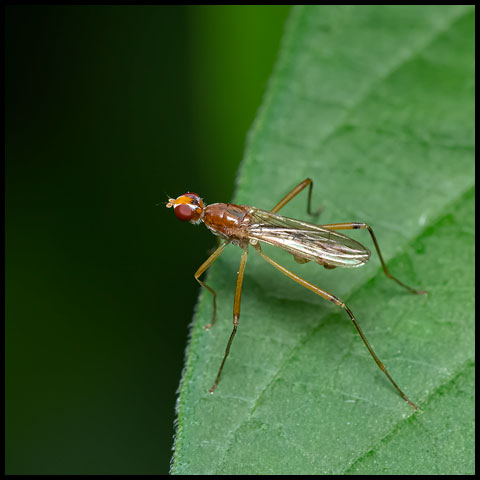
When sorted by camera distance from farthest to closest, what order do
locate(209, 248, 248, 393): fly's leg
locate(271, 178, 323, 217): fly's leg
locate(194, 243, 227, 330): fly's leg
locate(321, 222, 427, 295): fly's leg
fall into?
locate(271, 178, 323, 217): fly's leg → locate(321, 222, 427, 295): fly's leg → locate(194, 243, 227, 330): fly's leg → locate(209, 248, 248, 393): fly's leg

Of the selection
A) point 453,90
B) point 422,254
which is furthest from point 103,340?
point 453,90

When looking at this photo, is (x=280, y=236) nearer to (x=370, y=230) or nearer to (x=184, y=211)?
(x=370, y=230)

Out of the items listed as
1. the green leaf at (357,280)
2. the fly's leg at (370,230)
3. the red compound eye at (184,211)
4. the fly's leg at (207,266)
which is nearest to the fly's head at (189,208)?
the red compound eye at (184,211)

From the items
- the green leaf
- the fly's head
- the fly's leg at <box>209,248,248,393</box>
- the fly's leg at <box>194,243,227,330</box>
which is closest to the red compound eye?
the fly's head

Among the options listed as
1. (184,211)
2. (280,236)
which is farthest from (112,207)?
(280,236)

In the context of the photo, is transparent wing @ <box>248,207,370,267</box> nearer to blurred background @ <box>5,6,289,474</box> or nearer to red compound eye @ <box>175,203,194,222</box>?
red compound eye @ <box>175,203,194,222</box>

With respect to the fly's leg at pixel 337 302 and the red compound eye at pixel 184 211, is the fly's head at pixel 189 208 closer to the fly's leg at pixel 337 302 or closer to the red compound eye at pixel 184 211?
the red compound eye at pixel 184 211

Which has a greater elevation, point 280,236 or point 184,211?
point 280,236
